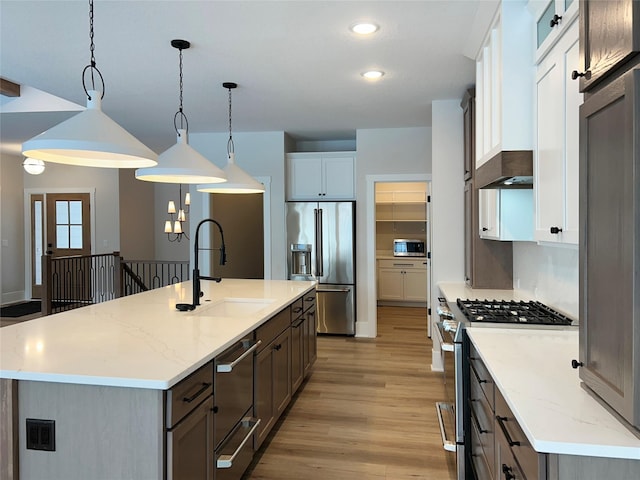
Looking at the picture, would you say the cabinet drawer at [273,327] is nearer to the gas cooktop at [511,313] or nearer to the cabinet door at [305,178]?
the gas cooktop at [511,313]

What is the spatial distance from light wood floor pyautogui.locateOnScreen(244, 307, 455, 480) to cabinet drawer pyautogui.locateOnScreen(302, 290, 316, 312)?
70 centimetres

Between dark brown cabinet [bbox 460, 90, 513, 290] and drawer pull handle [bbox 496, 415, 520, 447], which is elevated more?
dark brown cabinet [bbox 460, 90, 513, 290]

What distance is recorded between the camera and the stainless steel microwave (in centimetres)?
805

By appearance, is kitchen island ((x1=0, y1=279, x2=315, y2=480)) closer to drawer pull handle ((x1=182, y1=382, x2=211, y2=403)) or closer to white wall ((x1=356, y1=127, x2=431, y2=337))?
drawer pull handle ((x1=182, y1=382, x2=211, y2=403))

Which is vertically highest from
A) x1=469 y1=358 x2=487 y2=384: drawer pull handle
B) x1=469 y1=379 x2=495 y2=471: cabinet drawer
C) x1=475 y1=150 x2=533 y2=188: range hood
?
x1=475 y1=150 x2=533 y2=188: range hood

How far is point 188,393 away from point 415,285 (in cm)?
655

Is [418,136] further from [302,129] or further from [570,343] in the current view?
[570,343]

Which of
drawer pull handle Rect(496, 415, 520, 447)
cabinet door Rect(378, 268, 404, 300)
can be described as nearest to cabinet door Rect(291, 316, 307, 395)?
drawer pull handle Rect(496, 415, 520, 447)

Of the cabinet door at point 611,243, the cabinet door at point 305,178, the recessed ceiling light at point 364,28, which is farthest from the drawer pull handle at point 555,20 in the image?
the cabinet door at point 305,178

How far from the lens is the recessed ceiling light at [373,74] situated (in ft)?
11.9

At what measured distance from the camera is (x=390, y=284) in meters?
7.99

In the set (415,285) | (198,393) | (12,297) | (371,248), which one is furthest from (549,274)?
(12,297)

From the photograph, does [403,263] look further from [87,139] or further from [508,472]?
[87,139]

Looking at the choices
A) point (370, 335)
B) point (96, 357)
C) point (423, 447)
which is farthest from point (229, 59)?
point (370, 335)
